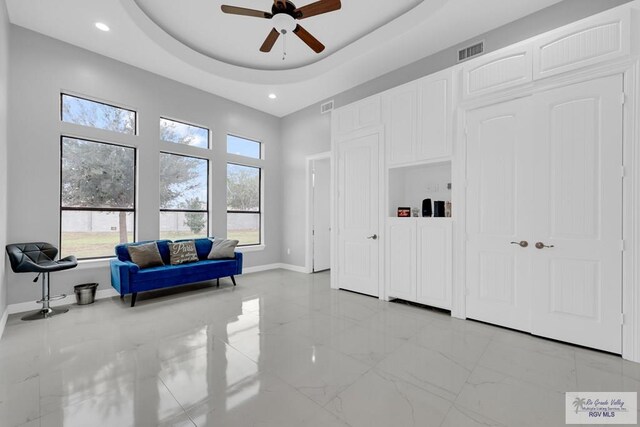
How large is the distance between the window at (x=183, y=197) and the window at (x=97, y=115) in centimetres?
71

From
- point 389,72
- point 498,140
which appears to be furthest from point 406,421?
point 389,72

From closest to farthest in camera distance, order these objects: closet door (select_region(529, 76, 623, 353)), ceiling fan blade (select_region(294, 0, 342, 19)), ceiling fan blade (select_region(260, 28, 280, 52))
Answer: closet door (select_region(529, 76, 623, 353))
ceiling fan blade (select_region(294, 0, 342, 19))
ceiling fan blade (select_region(260, 28, 280, 52))

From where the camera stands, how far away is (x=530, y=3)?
3262 millimetres

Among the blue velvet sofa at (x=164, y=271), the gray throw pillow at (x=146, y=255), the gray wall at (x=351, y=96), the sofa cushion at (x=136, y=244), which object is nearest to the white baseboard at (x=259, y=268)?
the gray wall at (x=351, y=96)

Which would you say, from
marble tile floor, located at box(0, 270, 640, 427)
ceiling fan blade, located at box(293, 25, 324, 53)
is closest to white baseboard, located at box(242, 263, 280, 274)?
marble tile floor, located at box(0, 270, 640, 427)

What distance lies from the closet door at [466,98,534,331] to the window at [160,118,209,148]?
4745 millimetres

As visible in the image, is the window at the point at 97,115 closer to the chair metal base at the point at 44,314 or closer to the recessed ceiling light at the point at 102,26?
the recessed ceiling light at the point at 102,26

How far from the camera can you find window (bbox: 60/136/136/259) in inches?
163

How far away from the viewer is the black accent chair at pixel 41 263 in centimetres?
329

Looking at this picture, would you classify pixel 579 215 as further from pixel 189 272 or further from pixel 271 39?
pixel 189 272

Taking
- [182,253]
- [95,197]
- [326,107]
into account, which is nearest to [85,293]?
[182,253]

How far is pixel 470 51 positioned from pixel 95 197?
5.99 m

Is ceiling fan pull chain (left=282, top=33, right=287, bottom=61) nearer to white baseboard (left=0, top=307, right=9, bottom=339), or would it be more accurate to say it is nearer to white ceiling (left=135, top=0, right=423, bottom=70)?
white ceiling (left=135, top=0, right=423, bottom=70)

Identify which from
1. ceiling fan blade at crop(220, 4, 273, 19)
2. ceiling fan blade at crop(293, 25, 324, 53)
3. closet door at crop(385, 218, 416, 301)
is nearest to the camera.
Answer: ceiling fan blade at crop(220, 4, 273, 19)
